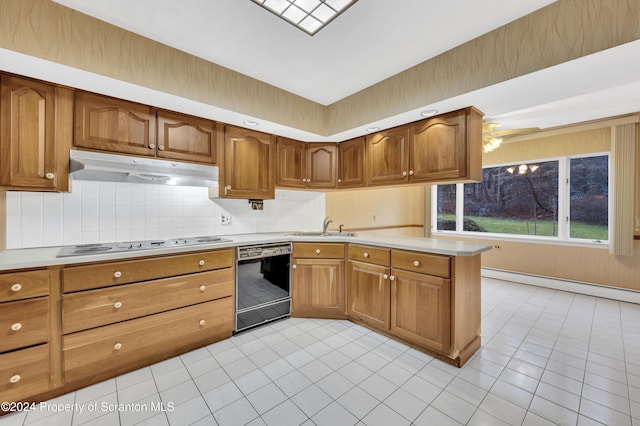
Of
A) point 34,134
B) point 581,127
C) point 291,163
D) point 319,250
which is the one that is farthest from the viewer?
point 581,127

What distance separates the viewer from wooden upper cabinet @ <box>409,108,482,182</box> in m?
Result: 2.19

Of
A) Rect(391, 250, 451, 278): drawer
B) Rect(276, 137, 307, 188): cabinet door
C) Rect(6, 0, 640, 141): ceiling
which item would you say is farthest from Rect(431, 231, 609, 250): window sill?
Rect(276, 137, 307, 188): cabinet door

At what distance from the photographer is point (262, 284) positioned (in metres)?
2.59

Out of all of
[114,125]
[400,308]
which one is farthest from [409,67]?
[114,125]

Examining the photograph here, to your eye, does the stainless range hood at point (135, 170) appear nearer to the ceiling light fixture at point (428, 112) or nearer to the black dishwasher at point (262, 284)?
the black dishwasher at point (262, 284)

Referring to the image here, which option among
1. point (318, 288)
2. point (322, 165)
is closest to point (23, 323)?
point (318, 288)

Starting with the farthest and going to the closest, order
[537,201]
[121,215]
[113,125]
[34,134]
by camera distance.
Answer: [537,201]
[121,215]
[113,125]
[34,134]

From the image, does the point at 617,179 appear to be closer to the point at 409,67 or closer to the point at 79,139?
the point at 409,67

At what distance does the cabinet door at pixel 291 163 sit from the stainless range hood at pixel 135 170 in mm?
814

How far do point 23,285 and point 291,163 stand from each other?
2.43 meters

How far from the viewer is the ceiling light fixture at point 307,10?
1.57 meters

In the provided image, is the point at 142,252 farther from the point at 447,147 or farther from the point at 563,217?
the point at 563,217

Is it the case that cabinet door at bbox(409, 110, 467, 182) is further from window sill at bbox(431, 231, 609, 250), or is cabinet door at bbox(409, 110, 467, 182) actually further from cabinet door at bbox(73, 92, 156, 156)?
window sill at bbox(431, 231, 609, 250)

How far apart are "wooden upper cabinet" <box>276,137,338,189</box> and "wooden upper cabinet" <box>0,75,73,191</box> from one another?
2.00 m
